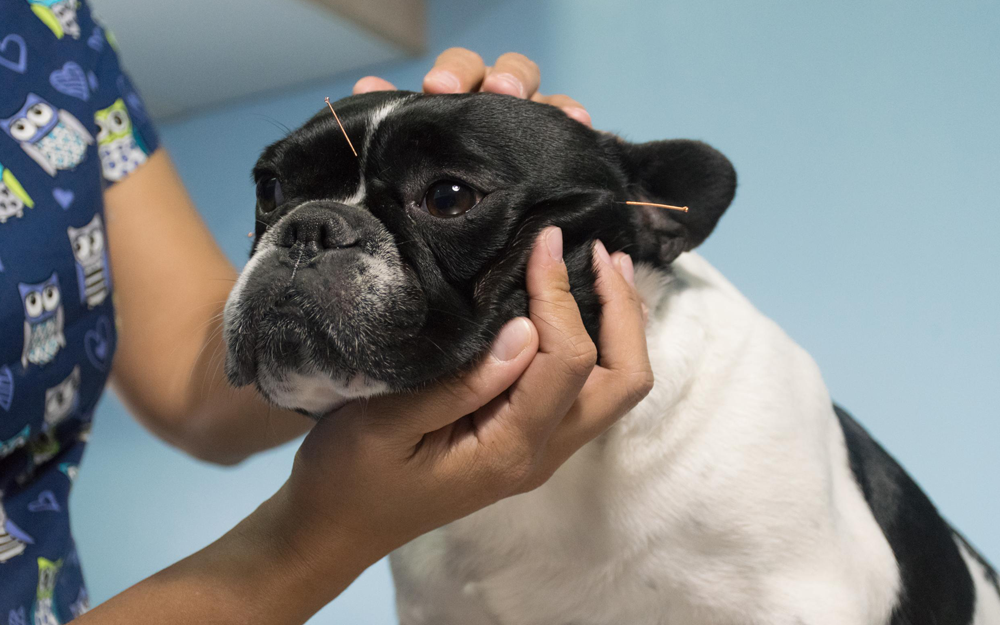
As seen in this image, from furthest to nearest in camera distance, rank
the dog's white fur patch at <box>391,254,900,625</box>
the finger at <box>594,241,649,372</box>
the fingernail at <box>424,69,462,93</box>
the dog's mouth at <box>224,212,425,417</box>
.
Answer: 1. the fingernail at <box>424,69,462,93</box>
2. the dog's white fur patch at <box>391,254,900,625</box>
3. the finger at <box>594,241,649,372</box>
4. the dog's mouth at <box>224,212,425,417</box>

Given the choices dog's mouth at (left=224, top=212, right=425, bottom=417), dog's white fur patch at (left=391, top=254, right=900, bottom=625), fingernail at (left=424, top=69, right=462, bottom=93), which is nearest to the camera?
dog's mouth at (left=224, top=212, right=425, bottom=417)

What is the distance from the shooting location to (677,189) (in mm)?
1215

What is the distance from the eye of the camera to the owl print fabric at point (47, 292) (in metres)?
1.10

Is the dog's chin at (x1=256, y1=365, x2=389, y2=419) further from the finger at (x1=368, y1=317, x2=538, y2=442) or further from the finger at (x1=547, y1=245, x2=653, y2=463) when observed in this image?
the finger at (x1=547, y1=245, x2=653, y2=463)

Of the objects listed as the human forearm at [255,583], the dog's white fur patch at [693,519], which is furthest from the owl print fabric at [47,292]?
the dog's white fur patch at [693,519]

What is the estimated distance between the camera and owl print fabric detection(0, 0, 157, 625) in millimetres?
1104

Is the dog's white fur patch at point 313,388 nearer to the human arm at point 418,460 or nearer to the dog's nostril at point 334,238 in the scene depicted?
the human arm at point 418,460

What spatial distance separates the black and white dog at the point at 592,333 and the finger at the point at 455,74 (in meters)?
0.08

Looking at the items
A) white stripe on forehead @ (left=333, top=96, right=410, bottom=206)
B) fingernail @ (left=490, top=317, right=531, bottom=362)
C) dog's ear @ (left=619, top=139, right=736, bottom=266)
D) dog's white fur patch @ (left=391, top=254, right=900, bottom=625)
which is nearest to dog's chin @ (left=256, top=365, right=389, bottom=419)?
fingernail @ (left=490, top=317, right=531, bottom=362)

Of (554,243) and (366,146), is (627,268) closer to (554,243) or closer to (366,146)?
(554,243)

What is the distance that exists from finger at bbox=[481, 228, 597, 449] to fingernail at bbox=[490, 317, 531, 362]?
18 mm

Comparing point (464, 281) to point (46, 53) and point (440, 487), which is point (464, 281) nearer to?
point (440, 487)

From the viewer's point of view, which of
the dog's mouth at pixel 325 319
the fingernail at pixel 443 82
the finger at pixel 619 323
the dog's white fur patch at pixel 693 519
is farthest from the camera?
the fingernail at pixel 443 82

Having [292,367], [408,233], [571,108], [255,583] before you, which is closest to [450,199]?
[408,233]
